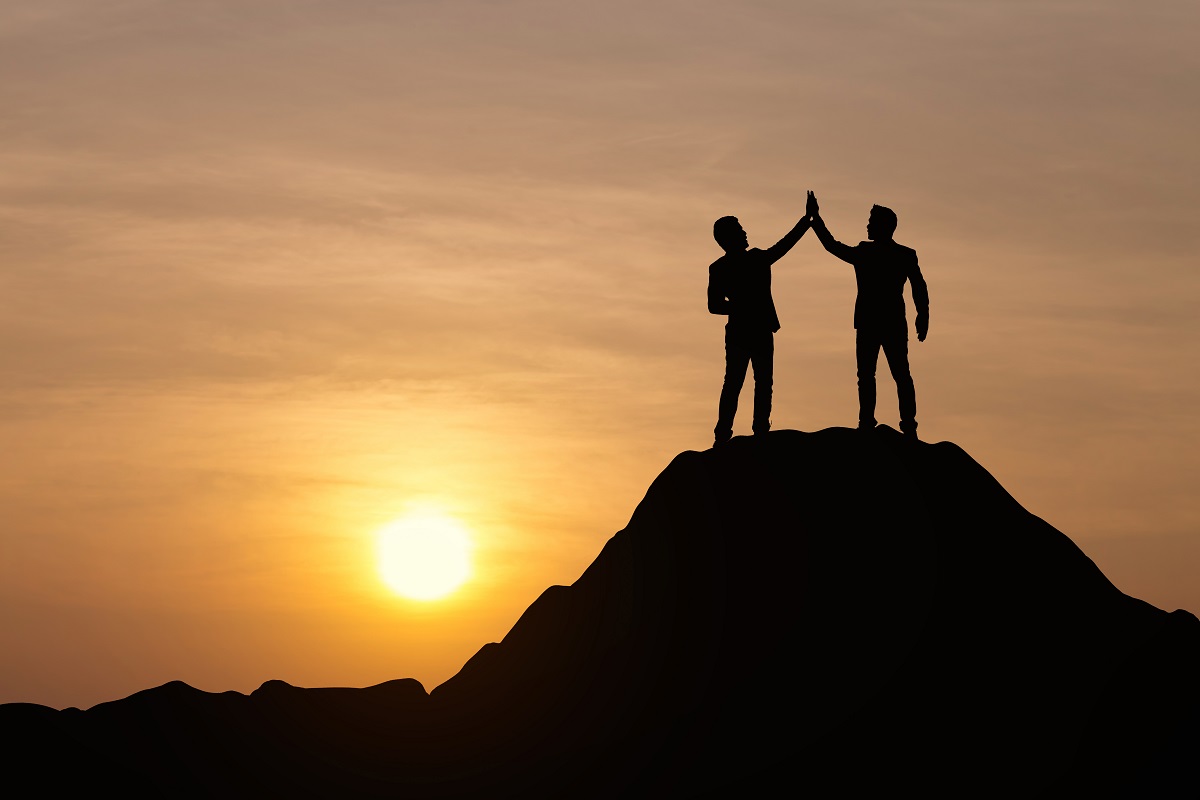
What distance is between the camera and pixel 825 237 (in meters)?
24.6

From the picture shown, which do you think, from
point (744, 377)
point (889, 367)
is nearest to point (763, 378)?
point (744, 377)

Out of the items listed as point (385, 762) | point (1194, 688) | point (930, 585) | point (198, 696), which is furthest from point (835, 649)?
point (198, 696)

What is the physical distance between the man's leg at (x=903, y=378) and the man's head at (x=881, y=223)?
1540 millimetres

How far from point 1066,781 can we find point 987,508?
4.41 meters

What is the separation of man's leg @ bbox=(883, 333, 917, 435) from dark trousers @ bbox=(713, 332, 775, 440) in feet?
5.86

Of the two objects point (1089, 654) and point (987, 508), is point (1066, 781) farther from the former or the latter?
point (987, 508)

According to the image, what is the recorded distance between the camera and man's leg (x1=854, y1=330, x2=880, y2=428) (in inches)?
958

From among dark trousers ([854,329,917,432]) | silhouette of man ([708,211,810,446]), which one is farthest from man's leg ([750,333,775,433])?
dark trousers ([854,329,917,432])

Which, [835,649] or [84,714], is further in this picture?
[84,714]

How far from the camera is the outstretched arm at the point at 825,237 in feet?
80.3

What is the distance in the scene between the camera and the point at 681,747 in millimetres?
22188

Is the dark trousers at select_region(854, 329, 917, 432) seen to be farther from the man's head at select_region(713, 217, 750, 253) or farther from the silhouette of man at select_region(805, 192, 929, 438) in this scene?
the man's head at select_region(713, 217, 750, 253)

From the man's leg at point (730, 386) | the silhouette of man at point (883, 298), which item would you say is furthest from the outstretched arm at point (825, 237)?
the man's leg at point (730, 386)

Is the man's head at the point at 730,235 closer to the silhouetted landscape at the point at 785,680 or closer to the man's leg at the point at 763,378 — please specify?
the man's leg at the point at 763,378
